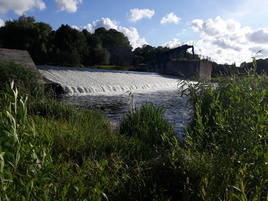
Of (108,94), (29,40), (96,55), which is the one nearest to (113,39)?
(96,55)

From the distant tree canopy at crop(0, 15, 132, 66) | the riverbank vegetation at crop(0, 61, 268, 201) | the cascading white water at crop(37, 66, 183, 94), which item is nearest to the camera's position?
the riverbank vegetation at crop(0, 61, 268, 201)

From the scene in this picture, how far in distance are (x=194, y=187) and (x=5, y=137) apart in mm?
1709

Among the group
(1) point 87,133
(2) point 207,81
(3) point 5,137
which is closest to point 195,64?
(2) point 207,81

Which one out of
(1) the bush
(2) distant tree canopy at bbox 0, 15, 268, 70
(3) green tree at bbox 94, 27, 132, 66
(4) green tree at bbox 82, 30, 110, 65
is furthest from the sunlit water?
(3) green tree at bbox 94, 27, 132, 66

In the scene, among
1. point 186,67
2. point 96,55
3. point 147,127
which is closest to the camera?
point 147,127

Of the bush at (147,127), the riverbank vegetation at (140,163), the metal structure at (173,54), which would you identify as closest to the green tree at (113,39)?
the metal structure at (173,54)

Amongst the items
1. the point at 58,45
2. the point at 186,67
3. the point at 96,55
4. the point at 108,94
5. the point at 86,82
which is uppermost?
the point at 58,45

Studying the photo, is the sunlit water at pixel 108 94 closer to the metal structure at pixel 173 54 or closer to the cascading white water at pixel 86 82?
the cascading white water at pixel 86 82

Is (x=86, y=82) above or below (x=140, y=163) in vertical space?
above

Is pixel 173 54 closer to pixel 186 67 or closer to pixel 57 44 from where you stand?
pixel 186 67

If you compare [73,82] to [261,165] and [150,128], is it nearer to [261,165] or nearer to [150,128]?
[150,128]

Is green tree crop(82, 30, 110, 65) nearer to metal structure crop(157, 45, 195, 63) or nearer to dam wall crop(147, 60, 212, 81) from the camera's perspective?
dam wall crop(147, 60, 212, 81)

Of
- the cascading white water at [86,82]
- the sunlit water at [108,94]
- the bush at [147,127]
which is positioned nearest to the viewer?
the bush at [147,127]

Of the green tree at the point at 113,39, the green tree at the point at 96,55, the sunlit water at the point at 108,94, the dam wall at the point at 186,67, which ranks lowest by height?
the sunlit water at the point at 108,94
